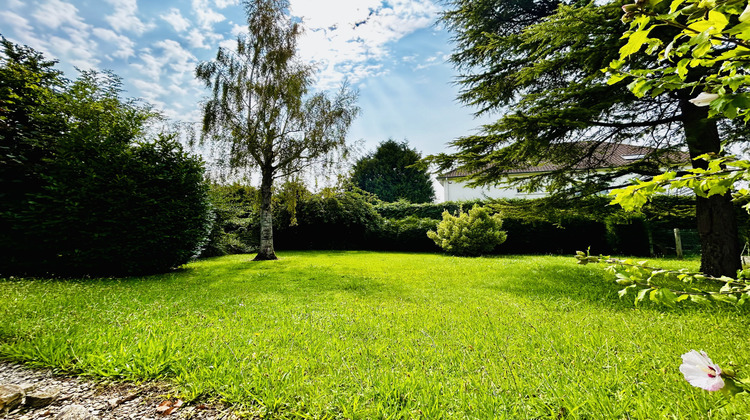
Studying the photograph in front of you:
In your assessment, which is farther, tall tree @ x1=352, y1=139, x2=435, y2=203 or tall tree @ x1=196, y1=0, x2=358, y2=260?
tall tree @ x1=352, y1=139, x2=435, y2=203

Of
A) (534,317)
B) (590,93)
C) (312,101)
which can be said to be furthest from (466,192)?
(534,317)

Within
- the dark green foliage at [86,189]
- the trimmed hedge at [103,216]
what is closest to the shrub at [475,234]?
the dark green foliage at [86,189]

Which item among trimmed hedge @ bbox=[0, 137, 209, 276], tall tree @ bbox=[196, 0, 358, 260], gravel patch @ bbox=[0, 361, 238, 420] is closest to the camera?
gravel patch @ bbox=[0, 361, 238, 420]

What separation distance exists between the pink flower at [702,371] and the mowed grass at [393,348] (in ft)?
2.52

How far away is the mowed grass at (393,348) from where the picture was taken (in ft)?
6.55

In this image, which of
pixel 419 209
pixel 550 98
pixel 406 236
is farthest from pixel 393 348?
pixel 419 209

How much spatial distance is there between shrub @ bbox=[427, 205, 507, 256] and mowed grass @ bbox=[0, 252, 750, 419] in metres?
7.33

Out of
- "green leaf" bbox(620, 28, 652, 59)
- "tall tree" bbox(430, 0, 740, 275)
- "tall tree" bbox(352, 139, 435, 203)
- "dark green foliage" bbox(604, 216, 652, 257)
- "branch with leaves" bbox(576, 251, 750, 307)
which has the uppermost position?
"tall tree" bbox(352, 139, 435, 203)

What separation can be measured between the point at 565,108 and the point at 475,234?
26.7 ft

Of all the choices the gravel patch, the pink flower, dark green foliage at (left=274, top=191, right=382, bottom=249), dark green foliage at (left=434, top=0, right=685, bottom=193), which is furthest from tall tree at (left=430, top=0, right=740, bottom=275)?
dark green foliage at (left=274, top=191, right=382, bottom=249)

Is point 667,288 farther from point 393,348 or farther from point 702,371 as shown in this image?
point 393,348

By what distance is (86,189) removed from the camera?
6.98m

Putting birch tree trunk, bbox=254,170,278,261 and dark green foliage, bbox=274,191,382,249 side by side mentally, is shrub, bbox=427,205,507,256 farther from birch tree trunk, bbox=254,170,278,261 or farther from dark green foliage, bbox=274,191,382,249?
birch tree trunk, bbox=254,170,278,261

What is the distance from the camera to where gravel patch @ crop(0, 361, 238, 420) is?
1932 millimetres
